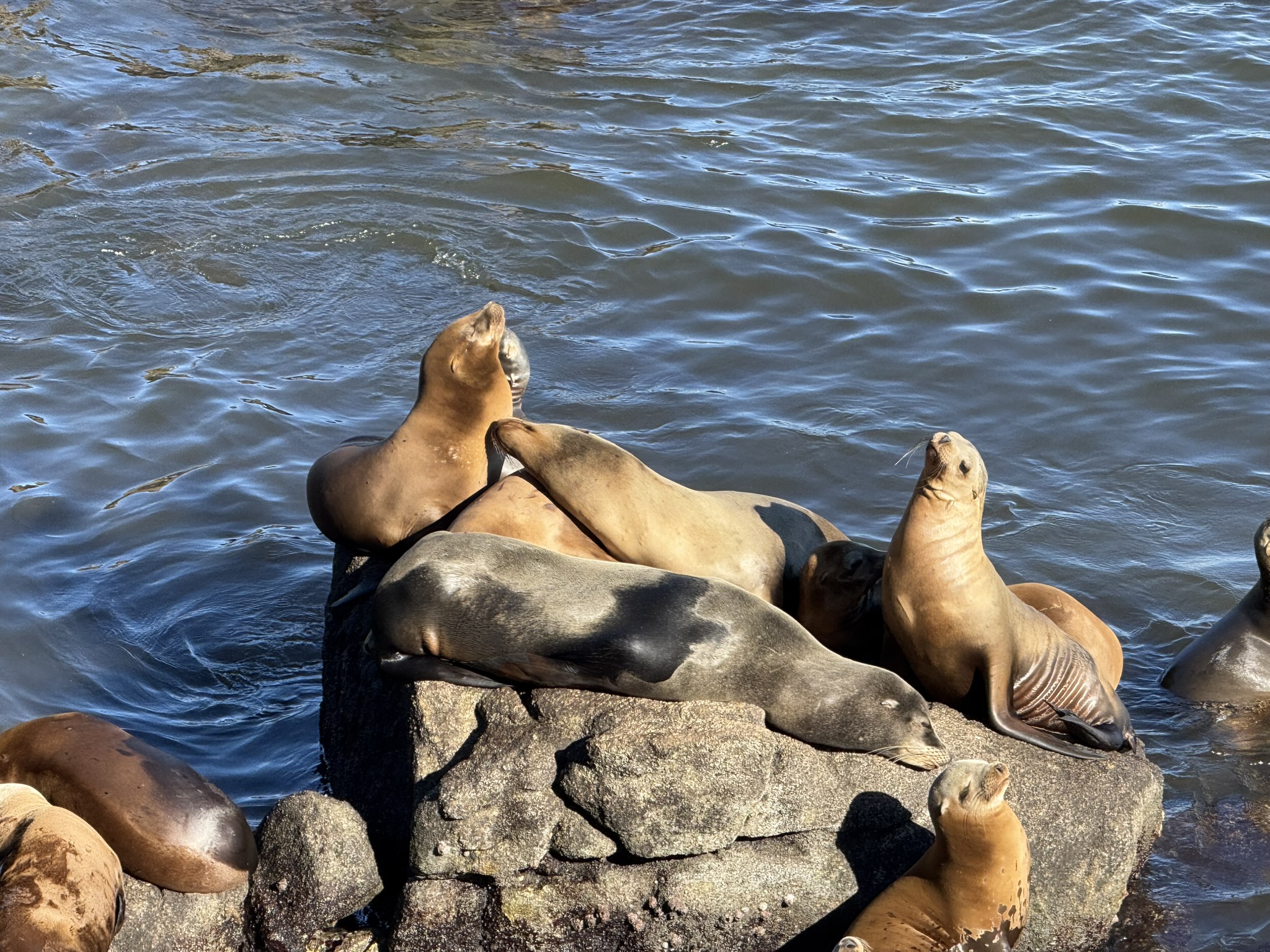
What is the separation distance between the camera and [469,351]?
17.6 feet

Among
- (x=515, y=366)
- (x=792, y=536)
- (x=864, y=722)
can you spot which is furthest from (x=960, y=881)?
(x=515, y=366)

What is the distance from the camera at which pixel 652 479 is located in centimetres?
512

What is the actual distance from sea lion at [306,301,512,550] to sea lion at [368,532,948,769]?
83cm

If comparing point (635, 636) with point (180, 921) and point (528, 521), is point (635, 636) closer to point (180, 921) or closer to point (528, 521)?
point (528, 521)

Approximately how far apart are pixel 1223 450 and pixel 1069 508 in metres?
1.18

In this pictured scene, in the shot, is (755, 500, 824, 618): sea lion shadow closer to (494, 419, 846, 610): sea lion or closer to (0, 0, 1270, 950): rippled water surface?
(494, 419, 846, 610): sea lion

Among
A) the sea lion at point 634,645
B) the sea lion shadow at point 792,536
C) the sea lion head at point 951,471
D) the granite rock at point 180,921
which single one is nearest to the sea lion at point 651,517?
the sea lion shadow at point 792,536

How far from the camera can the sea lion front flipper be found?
460 cm

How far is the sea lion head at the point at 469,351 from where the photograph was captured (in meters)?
5.37

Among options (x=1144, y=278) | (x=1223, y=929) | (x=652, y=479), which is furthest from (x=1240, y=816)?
(x=1144, y=278)

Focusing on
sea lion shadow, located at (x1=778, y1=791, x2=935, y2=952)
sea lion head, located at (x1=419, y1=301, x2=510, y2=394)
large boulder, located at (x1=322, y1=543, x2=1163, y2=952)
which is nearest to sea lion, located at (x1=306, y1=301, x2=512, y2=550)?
sea lion head, located at (x1=419, y1=301, x2=510, y2=394)

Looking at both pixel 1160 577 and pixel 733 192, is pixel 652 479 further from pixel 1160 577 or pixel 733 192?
pixel 733 192

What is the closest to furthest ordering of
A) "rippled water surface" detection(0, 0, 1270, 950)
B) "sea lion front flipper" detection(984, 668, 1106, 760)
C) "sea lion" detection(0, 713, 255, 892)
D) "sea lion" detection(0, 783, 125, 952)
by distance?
"sea lion" detection(0, 783, 125, 952) → "sea lion" detection(0, 713, 255, 892) → "sea lion front flipper" detection(984, 668, 1106, 760) → "rippled water surface" detection(0, 0, 1270, 950)

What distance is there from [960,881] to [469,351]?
260 cm
